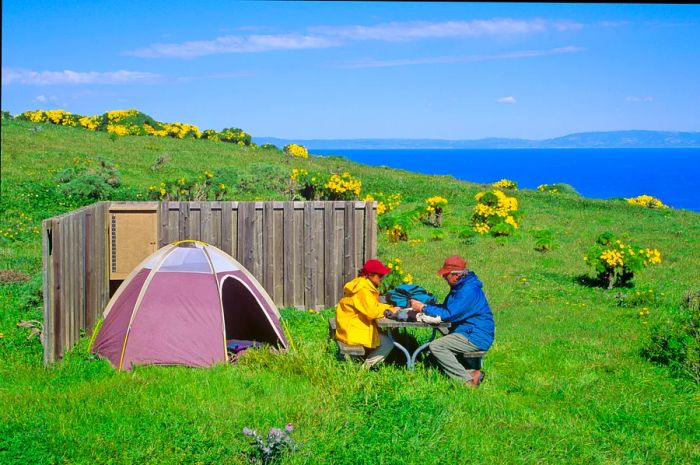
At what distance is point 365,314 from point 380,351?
62 cm

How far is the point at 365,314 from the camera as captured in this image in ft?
27.1

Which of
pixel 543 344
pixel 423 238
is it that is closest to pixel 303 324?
pixel 543 344

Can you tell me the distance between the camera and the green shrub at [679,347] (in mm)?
8742

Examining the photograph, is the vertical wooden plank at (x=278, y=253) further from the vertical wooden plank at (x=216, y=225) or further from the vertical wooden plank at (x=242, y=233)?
the vertical wooden plank at (x=216, y=225)

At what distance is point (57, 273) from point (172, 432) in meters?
3.06

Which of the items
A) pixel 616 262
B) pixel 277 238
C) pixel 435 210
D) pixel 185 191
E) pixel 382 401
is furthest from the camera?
pixel 435 210

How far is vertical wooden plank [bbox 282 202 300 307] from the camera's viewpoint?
12.0 m

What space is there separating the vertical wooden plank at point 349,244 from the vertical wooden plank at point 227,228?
1.86 m

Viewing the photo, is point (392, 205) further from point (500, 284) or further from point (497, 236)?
point (500, 284)

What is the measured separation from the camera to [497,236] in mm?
21156

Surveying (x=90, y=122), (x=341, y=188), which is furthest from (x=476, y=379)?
(x=90, y=122)

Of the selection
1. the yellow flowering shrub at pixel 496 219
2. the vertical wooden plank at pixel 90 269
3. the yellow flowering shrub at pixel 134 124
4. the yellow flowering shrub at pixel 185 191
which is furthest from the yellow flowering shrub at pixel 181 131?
the vertical wooden plank at pixel 90 269

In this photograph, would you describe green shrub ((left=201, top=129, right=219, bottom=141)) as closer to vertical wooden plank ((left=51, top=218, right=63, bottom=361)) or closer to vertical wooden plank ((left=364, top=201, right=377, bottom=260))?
vertical wooden plank ((left=364, top=201, right=377, bottom=260))

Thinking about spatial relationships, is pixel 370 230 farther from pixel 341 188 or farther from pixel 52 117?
pixel 52 117
